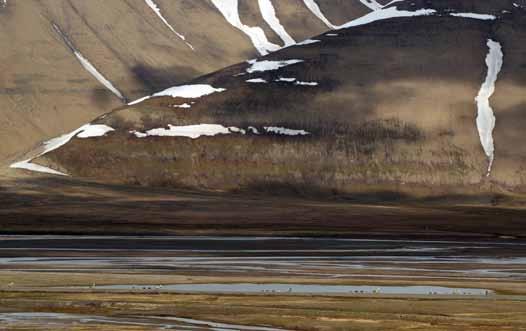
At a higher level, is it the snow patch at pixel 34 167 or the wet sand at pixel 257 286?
the snow patch at pixel 34 167

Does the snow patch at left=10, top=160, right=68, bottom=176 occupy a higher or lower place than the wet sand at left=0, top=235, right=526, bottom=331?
higher

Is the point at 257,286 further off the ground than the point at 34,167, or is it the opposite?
the point at 34,167

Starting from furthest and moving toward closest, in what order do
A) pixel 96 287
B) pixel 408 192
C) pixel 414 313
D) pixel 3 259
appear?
pixel 408 192 < pixel 3 259 < pixel 96 287 < pixel 414 313

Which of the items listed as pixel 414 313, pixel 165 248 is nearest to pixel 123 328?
pixel 414 313

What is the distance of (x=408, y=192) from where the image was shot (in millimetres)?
191500

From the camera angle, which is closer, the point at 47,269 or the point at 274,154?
the point at 47,269

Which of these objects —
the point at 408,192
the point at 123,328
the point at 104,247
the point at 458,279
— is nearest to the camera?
the point at 123,328

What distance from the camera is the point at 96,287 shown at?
66.6 metres

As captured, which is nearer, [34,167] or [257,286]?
[257,286]

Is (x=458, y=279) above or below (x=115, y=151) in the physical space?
below

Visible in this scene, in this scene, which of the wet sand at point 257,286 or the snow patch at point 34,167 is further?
the snow patch at point 34,167

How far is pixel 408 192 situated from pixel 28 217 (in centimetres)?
6462

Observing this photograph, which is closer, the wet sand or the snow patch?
the wet sand

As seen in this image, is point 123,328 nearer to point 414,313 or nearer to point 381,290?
point 414,313
